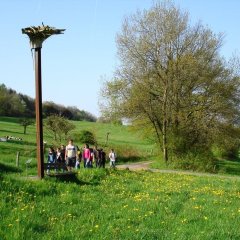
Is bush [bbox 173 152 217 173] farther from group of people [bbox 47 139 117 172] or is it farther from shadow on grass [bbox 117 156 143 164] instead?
shadow on grass [bbox 117 156 143 164]

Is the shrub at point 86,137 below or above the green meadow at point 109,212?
above

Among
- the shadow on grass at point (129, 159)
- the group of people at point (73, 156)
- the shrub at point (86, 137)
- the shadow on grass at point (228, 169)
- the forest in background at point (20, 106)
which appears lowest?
the shadow on grass at point (228, 169)

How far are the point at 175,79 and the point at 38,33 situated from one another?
25086 mm

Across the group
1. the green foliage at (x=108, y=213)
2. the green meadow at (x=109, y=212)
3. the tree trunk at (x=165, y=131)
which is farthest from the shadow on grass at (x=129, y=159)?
the green foliage at (x=108, y=213)

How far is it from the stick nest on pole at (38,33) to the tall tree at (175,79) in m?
24.6

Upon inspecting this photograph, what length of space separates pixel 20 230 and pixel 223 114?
35.3m

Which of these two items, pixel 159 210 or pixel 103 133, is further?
pixel 103 133

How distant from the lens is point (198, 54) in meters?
42.4

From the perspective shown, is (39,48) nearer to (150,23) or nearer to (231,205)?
(231,205)

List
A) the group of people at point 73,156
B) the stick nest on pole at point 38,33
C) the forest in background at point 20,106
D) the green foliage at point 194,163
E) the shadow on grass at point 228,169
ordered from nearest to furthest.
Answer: the stick nest on pole at point 38,33, the group of people at point 73,156, the green foliage at point 194,163, the shadow on grass at point 228,169, the forest in background at point 20,106

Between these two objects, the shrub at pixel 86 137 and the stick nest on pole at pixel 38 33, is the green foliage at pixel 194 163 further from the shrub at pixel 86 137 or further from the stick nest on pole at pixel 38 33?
the shrub at pixel 86 137

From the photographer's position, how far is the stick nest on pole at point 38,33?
17.5 meters

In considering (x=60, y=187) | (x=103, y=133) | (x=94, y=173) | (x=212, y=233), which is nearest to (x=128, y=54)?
(x=94, y=173)

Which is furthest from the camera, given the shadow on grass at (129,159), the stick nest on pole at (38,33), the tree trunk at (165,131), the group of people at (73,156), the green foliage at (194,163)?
the shadow on grass at (129,159)
